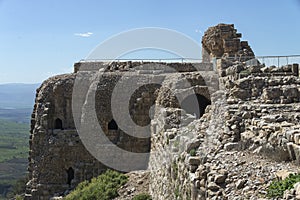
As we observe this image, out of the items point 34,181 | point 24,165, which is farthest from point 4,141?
point 34,181

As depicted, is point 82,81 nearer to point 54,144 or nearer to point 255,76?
point 54,144

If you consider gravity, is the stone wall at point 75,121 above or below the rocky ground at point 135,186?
above

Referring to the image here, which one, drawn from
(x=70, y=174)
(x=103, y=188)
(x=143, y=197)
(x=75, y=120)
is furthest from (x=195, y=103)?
(x=70, y=174)

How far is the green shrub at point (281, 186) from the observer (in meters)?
6.91

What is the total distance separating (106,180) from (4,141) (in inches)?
5149

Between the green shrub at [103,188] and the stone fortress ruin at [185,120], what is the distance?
1.31m

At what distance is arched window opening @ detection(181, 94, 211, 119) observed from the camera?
1848cm

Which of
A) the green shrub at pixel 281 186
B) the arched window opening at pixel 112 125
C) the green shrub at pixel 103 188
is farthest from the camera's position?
the arched window opening at pixel 112 125

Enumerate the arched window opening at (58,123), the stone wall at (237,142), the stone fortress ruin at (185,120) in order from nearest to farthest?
the stone wall at (237,142)
the stone fortress ruin at (185,120)
the arched window opening at (58,123)

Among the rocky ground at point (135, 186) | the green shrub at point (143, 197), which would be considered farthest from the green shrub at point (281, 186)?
the rocky ground at point (135, 186)

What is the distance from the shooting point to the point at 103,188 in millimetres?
16984

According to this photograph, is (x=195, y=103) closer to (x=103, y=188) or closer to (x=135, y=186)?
(x=135, y=186)

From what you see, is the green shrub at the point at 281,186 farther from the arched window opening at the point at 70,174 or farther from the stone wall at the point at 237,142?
the arched window opening at the point at 70,174

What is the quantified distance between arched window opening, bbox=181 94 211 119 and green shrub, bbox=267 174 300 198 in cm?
1114
